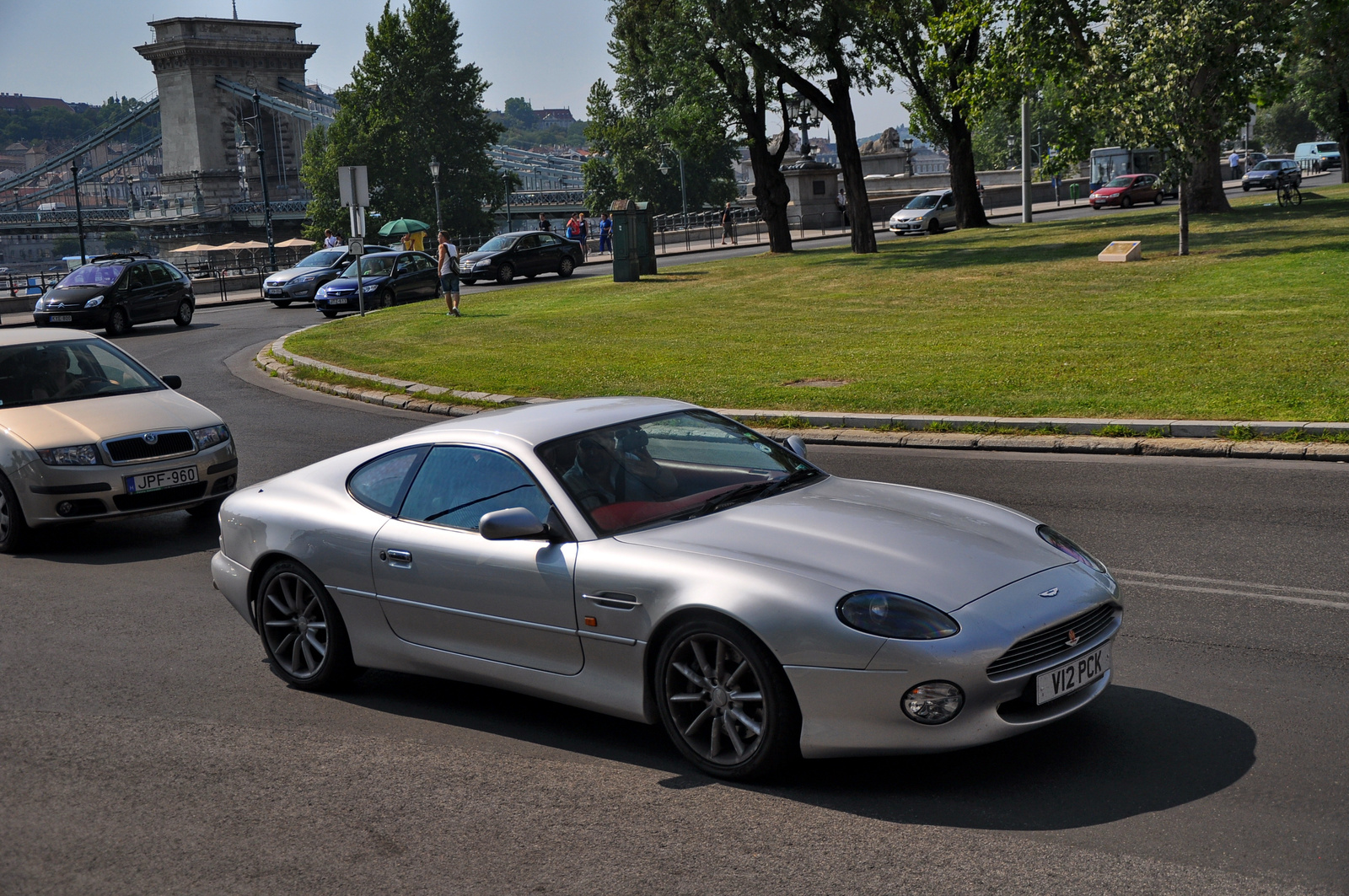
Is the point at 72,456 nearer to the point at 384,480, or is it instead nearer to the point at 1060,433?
the point at 384,480

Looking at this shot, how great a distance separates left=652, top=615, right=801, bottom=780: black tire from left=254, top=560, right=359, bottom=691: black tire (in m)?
1.84

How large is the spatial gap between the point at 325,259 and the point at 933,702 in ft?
126

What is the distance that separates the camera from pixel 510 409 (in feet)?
21.1

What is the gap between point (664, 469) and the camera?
566cm

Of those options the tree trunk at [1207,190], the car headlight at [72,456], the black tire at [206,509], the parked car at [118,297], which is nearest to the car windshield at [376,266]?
the parked car at [118,297]

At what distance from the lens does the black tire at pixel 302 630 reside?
6035 mm

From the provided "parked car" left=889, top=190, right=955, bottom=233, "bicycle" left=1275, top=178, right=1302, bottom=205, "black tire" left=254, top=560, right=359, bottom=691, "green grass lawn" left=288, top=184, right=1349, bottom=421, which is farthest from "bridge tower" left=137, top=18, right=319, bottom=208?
"black tire" left=254, top=560, right=359, bottom=691

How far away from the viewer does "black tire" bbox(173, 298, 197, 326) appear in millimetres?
33625

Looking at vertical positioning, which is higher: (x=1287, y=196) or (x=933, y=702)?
(x=1287, y=196)

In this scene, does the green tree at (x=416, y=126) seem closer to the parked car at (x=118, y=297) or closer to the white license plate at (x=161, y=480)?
the parked car at (x=118, y=297)

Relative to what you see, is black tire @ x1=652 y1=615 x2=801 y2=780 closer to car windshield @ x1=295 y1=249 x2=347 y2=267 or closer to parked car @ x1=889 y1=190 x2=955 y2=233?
car windshield @ x1=295 y1=249 x2=347 y2=267

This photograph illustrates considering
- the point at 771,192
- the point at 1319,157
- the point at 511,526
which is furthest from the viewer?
the point at 1319,157

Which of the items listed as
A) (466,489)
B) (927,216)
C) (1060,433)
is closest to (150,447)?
(466,489)

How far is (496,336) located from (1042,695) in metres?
19.7
